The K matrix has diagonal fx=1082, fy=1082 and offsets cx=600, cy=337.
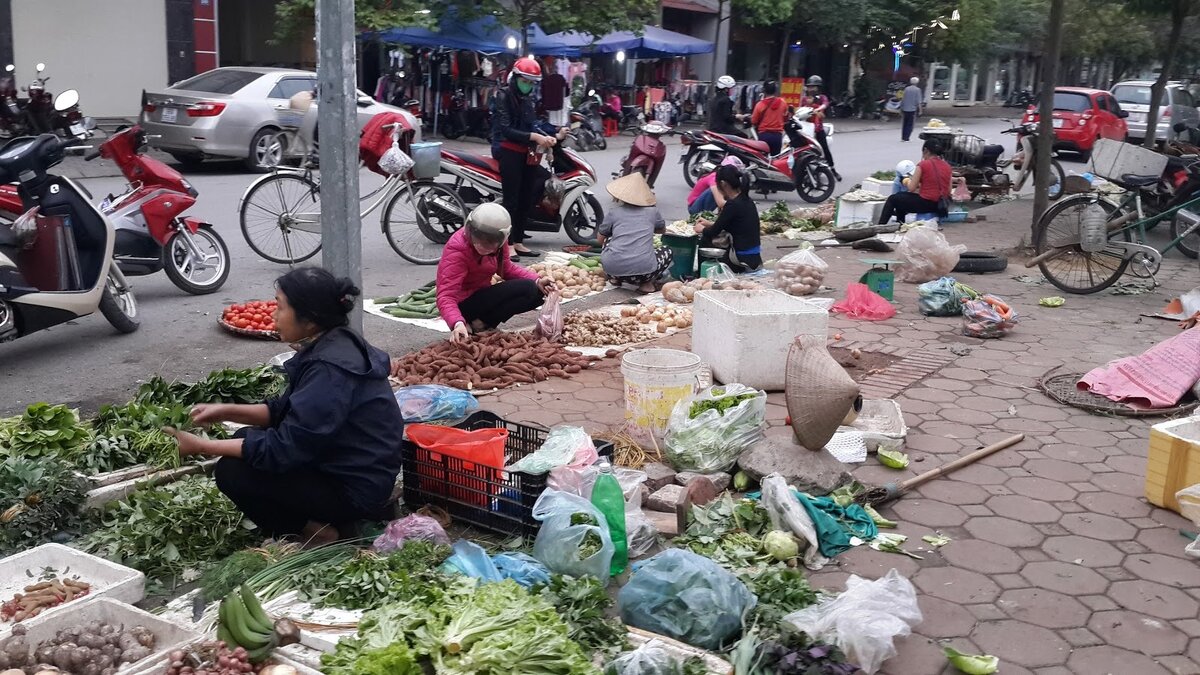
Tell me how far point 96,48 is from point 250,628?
19.3 metres

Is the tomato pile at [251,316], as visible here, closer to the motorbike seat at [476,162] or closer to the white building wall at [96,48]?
the motorbike seat at [476,162]

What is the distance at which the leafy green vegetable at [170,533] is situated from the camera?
4.05 m

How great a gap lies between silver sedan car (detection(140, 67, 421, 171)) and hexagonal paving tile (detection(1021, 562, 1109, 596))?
515 inches

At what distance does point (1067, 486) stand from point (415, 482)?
3.03 metres

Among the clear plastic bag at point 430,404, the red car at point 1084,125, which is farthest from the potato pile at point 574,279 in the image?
the red car at point 1084,125

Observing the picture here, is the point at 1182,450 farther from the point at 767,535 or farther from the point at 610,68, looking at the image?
the point at 610,68

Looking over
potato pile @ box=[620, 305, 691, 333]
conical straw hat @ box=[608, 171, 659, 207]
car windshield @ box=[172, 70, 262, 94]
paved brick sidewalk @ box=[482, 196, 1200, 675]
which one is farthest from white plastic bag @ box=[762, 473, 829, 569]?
car windshield @ box=[172, 70, 262, 94]

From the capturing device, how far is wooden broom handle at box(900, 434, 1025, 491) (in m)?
5.03

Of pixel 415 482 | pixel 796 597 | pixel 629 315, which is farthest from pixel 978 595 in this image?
pixel 629 315

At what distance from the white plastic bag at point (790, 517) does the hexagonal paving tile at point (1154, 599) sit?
108cm

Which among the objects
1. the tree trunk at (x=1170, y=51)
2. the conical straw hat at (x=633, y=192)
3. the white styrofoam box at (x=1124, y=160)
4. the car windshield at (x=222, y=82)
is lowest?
the conical straw hat at (x=633, y=192)

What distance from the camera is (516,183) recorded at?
405 inches

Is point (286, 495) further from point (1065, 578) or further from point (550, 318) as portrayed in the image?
point (550, 318)

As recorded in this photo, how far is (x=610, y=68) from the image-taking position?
31.6 meters
